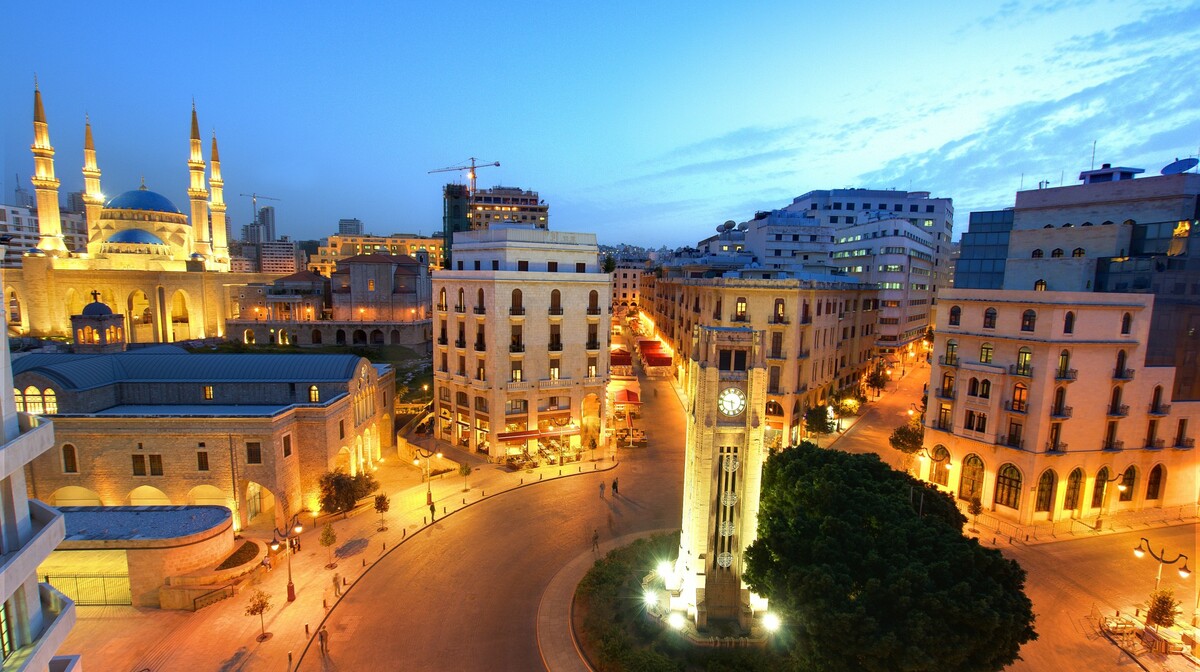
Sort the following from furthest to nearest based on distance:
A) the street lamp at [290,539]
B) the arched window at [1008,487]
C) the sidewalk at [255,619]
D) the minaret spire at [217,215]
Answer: the minaret spire at [217,215] → the arched window at [1008,487] → the street lamp at [290,539] → the sidewalk at [255,619]

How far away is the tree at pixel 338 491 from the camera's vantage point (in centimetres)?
3180

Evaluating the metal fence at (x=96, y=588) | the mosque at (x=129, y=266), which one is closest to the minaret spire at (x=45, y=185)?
the mosque at (x=129, y=266)

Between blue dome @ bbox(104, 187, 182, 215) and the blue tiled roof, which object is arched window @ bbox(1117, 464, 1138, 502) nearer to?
the blue tiled roof

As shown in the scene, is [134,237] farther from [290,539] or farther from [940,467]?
[940,467]

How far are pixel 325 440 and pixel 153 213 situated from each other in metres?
81.4

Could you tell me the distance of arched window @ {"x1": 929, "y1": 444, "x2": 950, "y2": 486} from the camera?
3675 cm

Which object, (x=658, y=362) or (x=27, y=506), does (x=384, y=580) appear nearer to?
(x=27, y=506)

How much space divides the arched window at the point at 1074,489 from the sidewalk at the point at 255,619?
37.4 meters

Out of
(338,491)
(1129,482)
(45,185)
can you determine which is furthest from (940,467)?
(45,185)

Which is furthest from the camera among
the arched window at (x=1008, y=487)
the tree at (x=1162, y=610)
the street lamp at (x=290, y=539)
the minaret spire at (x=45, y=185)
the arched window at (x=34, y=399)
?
the minaret spire at (x=45, y=185)

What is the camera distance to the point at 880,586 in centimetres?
1712

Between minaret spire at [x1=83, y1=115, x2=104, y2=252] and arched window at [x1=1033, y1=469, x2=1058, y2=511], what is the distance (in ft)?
371

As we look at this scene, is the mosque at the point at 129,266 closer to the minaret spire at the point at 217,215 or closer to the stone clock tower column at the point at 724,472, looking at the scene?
the minaret spire at the point at 217,215

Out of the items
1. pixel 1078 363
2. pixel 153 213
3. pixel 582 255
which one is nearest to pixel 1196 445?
pixel 1078 363
